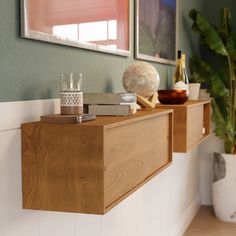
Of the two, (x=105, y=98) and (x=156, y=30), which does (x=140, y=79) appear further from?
(x=156, y=30)

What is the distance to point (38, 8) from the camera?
143 cm

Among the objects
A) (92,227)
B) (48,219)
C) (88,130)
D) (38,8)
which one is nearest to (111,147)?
(88,130)

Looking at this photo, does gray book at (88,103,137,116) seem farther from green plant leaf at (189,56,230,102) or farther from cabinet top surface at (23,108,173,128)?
green plant leaf at (189,56,230,102)

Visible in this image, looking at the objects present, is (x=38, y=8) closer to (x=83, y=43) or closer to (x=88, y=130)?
(x=83, y=43)

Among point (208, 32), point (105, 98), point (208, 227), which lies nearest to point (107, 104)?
point (105, 98)

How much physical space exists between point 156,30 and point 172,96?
0.58 metres

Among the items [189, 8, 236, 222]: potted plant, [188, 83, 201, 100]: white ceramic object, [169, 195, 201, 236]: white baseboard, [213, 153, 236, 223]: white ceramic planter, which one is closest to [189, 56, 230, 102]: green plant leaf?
[189, 8, 236, 222]: potted plant

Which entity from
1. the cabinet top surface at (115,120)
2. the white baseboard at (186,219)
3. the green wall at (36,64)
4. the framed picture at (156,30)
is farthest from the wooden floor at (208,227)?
the cabinet top surface at (115,120)

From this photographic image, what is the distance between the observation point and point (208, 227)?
381 cm

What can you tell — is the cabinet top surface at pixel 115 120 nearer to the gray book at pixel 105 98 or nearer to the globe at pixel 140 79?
the gray book at pixel 105 98

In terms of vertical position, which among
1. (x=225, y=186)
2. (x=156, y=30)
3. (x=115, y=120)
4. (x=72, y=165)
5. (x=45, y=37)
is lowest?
(x=225, y=186)

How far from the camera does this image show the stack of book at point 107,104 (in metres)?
1.56

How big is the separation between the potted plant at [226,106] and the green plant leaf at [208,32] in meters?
0.01

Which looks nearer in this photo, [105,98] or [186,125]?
[105,98]
